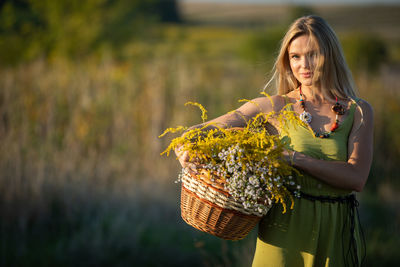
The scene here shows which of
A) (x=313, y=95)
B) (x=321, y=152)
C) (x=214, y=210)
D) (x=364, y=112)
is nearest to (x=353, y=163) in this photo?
(x=321, y=152)

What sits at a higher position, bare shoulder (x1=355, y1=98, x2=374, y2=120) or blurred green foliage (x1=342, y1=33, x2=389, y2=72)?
blurred green foliage (x1=342, y1=33, x2=389, y2=72)

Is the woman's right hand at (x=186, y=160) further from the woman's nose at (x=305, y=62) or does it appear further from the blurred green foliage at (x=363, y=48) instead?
the blurred green foliage at (x=363, y=48)

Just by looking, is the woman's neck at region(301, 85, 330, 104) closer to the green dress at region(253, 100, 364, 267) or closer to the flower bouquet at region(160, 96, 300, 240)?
the green dress at region(253, 100, 364, 267)

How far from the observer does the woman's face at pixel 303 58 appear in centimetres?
180

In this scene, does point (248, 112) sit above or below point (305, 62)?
below

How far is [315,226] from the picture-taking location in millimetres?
1765

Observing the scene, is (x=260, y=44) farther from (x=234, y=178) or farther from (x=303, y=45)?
(x=234, y=178)

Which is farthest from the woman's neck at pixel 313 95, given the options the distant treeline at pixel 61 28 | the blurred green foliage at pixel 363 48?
the blurred green foliage at pixel 363 48

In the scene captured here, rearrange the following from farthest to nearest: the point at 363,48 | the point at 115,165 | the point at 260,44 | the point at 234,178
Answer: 1. the point at 260,44
2. the point at 363,48
3. the point at 115,165
4. the point at 234,178

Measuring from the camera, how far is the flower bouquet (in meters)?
1.53

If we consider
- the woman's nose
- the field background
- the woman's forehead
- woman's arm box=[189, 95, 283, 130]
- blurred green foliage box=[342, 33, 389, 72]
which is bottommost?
the field background

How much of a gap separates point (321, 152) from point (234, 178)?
0.50m

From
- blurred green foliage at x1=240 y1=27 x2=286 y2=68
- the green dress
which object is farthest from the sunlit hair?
blurred green foliage at x1=240 y1=27 x2=286 y2=68

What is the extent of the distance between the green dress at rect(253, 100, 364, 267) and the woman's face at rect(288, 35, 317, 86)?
0.25 meters
